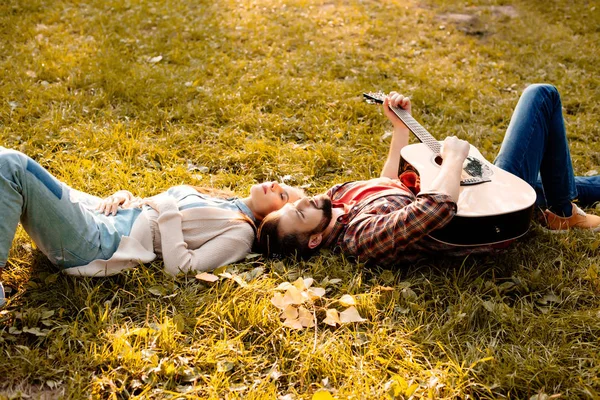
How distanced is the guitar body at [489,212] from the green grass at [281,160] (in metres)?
0.28

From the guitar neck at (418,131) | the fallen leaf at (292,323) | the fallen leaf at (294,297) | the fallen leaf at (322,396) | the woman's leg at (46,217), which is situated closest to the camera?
the fallen leaf at (322,396)

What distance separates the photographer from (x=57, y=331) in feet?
8.28

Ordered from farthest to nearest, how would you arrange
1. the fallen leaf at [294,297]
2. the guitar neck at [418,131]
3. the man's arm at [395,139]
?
the man's arm at [395,139] → the guitar neck at [418,131] → the fallen leaf at [294,297]

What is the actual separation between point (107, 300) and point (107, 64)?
136 inches

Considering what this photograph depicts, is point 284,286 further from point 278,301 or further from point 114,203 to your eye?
point 114,203

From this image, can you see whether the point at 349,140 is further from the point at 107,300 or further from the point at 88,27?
the point at 88,27

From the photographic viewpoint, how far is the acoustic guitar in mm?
2717

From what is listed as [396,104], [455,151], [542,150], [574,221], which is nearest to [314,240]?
[455,151]

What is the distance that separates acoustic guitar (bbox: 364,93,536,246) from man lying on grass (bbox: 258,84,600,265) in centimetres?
5

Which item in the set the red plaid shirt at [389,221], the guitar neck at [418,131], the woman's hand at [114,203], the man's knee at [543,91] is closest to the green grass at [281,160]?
the red plaid shirt at [389,221]

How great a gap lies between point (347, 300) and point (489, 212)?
0.80 m

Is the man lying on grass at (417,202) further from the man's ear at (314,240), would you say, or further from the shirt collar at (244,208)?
the shirt collar at (244,208)

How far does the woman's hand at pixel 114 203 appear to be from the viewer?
302 centimetres

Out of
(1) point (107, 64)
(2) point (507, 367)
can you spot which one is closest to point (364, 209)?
(2) point (507, 367)
